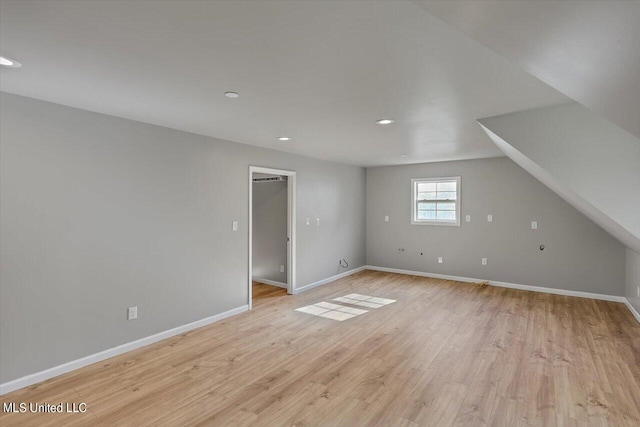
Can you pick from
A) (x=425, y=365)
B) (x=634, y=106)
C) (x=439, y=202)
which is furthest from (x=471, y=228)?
(x=634, y=106)

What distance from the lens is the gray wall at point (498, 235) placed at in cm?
491

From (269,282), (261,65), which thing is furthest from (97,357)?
(269,282)

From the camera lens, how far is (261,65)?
6.34 ft

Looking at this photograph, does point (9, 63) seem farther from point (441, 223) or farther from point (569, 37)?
point (441, 223)

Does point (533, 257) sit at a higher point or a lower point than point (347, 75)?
lower

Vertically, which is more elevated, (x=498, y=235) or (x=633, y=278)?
(x=498, y=235)

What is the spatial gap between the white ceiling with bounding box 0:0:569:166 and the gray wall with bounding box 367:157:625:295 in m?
2.77

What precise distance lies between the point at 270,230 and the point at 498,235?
416cm

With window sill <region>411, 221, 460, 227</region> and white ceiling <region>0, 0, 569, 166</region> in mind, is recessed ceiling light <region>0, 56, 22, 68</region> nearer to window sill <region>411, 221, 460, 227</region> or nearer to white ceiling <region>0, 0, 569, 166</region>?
white ceiling <region>0, 0, 569, 166</region>

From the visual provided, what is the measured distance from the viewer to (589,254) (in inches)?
192

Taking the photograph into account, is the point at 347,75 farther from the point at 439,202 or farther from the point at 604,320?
the point at 439,202

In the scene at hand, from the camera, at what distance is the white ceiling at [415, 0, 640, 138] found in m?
0.83

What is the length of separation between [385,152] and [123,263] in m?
3.87

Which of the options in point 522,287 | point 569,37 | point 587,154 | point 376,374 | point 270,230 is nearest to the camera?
point 569,37
